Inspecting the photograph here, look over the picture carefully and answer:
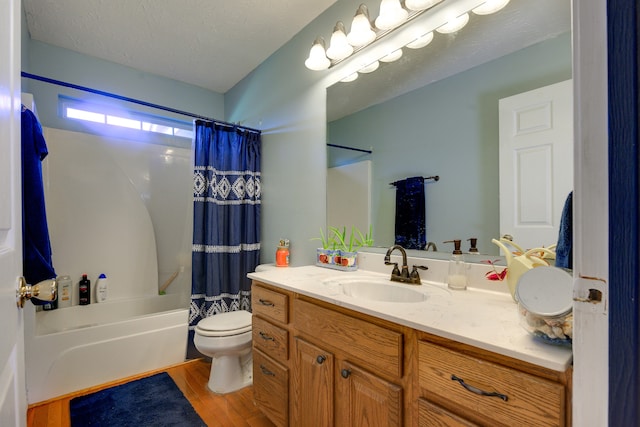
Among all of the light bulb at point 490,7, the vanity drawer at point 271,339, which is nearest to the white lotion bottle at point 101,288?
the vanity drawer at point 271,339

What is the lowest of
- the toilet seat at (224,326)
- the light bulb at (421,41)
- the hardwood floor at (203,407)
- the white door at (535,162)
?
the hardwood floor at (203,407)

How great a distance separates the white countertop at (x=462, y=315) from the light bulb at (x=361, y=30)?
1.29 meters

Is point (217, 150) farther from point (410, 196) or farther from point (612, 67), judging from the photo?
point (612, 67)

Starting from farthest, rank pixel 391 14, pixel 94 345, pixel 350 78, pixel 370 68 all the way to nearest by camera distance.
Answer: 1. pixel 94 345
2. pixel 350 78
3. pixel 370 68
4. pixel 391 14

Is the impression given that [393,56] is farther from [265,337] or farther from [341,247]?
[265,337]

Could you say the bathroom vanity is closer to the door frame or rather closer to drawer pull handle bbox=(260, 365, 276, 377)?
drawer pull handle bbox=(260, 365, 276, 377)

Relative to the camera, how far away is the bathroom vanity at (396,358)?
2.31 ft

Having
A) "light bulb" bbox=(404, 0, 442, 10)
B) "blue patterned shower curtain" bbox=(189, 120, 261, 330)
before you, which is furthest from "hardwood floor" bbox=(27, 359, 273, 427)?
"light bulb" bbox=(404, 0, 442, 10)

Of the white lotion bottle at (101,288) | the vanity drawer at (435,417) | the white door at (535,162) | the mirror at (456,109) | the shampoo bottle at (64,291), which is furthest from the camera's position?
the white lotion bottle at (101,288)

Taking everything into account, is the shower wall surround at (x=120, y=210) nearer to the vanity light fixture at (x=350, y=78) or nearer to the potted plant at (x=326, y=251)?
the potted plant at (x=326, y=251)

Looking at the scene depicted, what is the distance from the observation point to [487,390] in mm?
751

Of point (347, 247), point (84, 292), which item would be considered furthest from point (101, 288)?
point (347, 247)

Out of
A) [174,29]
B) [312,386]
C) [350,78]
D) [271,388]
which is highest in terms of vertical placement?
[174,29]

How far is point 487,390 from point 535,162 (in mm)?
849
